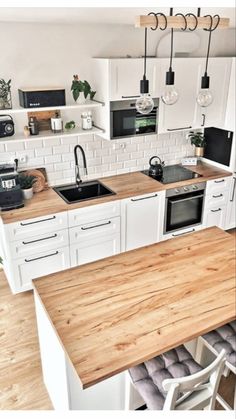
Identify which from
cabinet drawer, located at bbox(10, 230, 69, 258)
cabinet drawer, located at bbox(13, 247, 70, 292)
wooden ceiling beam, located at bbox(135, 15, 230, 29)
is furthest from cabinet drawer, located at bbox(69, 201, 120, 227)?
wooden ceiling beam, located at bbox(135, 15, 230, 29)

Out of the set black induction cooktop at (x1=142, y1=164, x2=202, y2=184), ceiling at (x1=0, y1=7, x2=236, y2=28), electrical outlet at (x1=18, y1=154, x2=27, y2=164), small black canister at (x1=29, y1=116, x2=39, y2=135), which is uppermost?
ceiling at (x1=0, y1=7, x2=236, y2=28)

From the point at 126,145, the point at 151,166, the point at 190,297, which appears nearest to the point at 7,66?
the point at 126,145

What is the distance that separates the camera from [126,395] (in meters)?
2.00

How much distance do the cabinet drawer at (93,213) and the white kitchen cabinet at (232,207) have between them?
161 cm

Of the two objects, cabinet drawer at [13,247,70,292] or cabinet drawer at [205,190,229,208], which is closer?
cabinet drawer at [13,247,70,292]

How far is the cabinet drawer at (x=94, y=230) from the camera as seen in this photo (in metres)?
3.47

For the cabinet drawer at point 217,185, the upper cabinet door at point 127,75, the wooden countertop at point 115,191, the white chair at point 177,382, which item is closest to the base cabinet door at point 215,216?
the cabinet drawer at point 217,185

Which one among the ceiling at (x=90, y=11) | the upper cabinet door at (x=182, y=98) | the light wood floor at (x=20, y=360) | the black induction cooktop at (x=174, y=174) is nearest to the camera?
the ceiling at (x=90, y=11)

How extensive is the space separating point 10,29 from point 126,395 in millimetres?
3124

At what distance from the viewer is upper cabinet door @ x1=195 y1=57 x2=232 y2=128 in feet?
12.6

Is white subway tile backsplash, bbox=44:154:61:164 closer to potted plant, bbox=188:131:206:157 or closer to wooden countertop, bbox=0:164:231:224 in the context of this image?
wooden countertop, bbox=0:164:231:224

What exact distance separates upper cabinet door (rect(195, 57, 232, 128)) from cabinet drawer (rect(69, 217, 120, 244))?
5.16 feet

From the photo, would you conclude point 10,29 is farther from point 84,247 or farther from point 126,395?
point 126,395

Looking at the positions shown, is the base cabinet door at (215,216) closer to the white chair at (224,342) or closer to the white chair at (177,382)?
the white chair at (224,342)
